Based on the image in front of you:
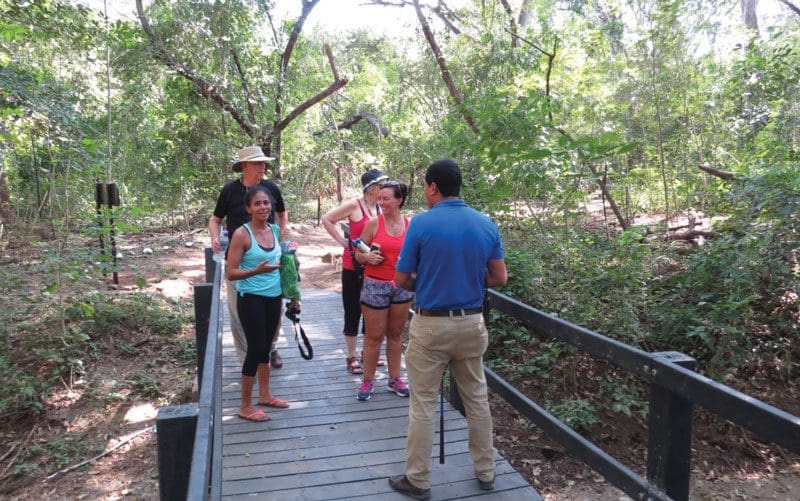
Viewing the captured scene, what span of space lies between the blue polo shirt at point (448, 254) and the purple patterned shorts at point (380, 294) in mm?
1181

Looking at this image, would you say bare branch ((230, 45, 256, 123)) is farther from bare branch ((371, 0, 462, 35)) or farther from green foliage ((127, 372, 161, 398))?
green foliage ((127, 372, 161, 398))

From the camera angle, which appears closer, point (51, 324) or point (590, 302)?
point (590, 302)

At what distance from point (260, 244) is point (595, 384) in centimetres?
409

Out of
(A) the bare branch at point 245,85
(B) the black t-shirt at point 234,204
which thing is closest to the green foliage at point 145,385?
(B) the black t-shirt at point 234,204

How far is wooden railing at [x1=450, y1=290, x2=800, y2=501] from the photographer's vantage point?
6.64 feet

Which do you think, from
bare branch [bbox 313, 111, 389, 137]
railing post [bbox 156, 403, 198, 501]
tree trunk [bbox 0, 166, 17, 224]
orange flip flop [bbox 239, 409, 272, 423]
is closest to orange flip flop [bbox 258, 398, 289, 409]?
orange flip flop [bbox 239, 409, 272, 423]

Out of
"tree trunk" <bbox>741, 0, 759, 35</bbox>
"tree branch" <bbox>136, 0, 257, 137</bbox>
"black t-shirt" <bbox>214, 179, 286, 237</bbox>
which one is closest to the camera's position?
"black t-shirt" <bbox>214, 179, 286, 237</bbox>

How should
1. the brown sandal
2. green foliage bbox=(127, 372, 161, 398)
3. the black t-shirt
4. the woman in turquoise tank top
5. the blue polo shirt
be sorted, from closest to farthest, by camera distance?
the blue polo shirt < the woman in turquoise tank top < the black t-shirt < the brown sandal < green foliage bbox=(127, 372, 161, 398)

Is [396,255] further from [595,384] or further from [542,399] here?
[595,384]

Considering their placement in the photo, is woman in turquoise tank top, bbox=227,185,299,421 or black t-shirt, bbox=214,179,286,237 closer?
woman in turquoise tank top, bbox=227,185,299,421

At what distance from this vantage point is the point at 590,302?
5.97 meters

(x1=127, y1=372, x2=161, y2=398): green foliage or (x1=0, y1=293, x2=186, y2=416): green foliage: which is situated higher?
(x1=0, y1=293, x2=186, y2=416): green foliage

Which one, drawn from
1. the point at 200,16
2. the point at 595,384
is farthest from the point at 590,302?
the point at 200,16

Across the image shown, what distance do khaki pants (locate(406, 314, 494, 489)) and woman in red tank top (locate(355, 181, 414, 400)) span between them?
1.11 m
